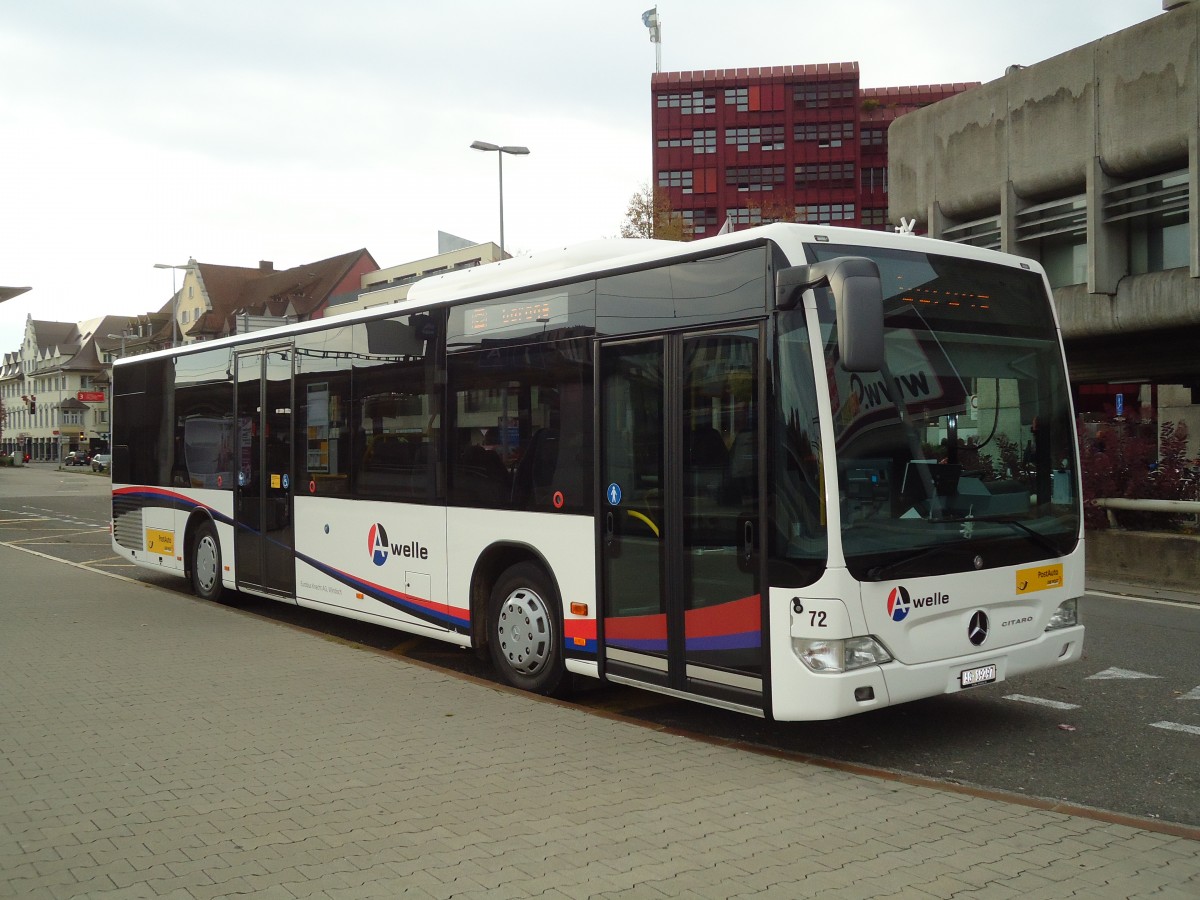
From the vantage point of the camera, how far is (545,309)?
810 cm

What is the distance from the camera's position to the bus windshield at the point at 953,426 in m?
6.23

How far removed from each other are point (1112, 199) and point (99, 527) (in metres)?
25.0

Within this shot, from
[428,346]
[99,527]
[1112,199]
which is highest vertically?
[1112,199]

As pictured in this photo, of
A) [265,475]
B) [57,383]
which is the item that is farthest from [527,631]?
[57,383]

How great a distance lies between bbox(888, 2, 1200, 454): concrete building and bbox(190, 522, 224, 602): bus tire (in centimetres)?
1911

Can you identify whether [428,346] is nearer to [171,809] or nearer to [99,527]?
[171,809]

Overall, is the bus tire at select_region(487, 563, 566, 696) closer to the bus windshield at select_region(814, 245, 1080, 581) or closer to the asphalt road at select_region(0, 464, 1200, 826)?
the asphalt road at select_region(0, 464, 1200, 826)

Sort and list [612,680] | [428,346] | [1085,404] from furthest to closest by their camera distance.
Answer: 1. [1085,404]
2. [428,346]
3. [612,680]

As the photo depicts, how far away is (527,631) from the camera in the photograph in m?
8.27

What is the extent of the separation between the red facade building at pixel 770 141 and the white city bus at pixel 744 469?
87.0 meters

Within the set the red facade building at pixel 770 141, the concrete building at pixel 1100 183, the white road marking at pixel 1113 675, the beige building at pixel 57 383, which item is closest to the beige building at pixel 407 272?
the red facade building at pixel 770 141

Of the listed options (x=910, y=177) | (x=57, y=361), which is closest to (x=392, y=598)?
(x=910, y=177)

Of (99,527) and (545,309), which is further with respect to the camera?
(99,527)

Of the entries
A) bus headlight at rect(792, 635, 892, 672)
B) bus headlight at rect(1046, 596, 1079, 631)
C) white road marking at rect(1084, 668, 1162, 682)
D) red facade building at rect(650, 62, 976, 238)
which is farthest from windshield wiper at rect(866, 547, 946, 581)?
red facade building at rect(650, 62, 976, 238)
